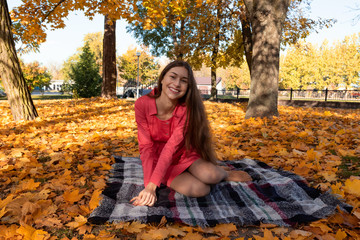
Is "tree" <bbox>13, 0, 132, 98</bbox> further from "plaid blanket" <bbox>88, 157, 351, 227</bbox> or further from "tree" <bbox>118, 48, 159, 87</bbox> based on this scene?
"tree" <bbox>118, 48, 159, 87</bbox>

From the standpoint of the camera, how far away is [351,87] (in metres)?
39.4

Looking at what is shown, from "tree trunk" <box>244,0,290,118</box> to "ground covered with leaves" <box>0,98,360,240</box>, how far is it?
25.2 inches

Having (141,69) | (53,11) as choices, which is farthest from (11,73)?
(141,69)

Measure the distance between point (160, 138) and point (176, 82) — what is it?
0.65 m

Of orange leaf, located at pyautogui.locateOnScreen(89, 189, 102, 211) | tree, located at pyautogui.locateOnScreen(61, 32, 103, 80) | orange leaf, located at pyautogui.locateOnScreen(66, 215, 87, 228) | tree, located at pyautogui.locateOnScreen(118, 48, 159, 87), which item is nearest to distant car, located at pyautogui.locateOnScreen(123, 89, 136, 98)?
tree, located at pyautogui.locateOnScreen(118, 48, 159, 87)

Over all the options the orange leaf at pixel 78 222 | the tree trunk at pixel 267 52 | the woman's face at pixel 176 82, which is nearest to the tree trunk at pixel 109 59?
the tree trunk at pixel 267 52

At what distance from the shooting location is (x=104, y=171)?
9.82 feet

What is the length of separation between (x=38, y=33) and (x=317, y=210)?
10.8m

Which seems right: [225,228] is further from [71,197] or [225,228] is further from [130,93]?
[130,93]

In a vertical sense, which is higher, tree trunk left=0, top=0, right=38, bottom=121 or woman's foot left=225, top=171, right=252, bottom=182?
tree trunk left=0, top=0, right=38, bottom=121

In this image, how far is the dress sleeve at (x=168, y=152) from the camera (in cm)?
220

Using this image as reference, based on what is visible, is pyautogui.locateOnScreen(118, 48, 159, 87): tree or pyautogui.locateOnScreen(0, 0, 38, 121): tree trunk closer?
pyautogui.locateOnScreen(0, 0, 38, 121): tree trunk

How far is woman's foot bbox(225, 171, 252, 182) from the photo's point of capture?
8.73 feet

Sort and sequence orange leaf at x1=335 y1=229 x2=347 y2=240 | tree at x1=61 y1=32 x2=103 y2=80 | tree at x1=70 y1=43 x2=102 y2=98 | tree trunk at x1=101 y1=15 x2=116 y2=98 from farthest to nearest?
tree at x1=61 y1=32 x2=103 y2=80
tree at x1=70 y1=43 x2=102 y2=98
tree trunk at x1=101 y1=15 x2=116 y2=98
orange leaf at x1=335 y1=229 x2=347 y2=240
